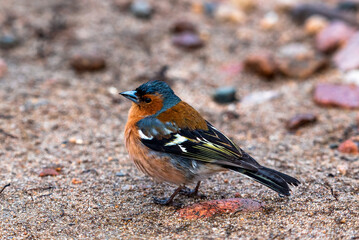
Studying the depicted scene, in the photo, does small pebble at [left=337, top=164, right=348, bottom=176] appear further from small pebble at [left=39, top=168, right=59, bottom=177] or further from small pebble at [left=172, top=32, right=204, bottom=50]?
small pebble at [left=172, top=32, right=204, bottom=50]

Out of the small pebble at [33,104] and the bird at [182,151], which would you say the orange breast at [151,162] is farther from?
the small pebble at [33,104]

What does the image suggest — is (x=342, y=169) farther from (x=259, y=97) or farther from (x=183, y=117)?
(x=259, y=97)

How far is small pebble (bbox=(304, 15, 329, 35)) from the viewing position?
7.30 metres

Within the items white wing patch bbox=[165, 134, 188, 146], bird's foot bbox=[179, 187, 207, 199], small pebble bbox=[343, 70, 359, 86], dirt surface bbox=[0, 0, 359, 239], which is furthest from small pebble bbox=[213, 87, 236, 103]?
white wing patch bbox=[165, 134, 188, 146]

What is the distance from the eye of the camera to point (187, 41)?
705 cm

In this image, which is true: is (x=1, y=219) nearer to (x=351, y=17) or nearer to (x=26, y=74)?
(x=26, y=74)

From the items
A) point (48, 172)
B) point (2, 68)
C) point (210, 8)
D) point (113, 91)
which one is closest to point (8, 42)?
point (2, 68)

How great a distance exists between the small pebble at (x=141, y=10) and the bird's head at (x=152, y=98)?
388 cm

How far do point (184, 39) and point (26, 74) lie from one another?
242cm

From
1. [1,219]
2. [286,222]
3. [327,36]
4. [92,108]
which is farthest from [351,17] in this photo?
[1,219]

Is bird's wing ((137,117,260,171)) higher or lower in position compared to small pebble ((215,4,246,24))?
lower

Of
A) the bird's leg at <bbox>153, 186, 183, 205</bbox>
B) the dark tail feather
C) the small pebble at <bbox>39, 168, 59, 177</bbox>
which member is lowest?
the small pebble at <bbox>39, 168, 59, 177</bbox>

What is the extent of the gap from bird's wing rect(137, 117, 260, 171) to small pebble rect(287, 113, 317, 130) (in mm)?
1833

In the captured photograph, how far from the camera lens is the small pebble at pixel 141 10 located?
761cm
